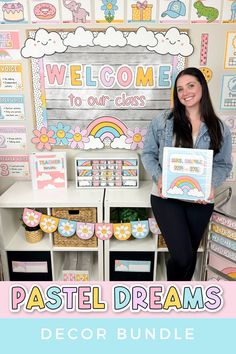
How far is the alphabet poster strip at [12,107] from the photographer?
224cm

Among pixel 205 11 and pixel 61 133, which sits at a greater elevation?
pixel 205 11

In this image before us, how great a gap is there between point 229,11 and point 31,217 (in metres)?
1.86

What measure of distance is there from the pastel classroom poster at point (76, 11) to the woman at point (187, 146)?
2.62 feet

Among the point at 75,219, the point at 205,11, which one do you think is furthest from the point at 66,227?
the point at 205,11

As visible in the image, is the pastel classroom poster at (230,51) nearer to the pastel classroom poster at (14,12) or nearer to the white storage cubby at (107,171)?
the white storage cubby at (107,171)

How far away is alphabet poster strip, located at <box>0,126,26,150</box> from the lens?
230 centimetres

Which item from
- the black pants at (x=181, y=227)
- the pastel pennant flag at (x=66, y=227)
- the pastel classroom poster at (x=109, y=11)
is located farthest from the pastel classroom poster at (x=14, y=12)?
the black pants at (x=181, y=227)

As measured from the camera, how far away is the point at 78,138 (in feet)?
7.54

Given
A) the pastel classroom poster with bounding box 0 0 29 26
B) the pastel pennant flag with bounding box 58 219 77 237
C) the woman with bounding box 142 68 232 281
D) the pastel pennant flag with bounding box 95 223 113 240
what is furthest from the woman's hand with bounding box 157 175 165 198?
the pastel classroom poster with bounding box 0 0 29 26

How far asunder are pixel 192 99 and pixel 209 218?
27.2 inches

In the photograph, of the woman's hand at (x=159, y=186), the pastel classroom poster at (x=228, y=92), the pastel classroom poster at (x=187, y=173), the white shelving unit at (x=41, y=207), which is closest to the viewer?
the pastel classroom poster at (x=187, y=173)

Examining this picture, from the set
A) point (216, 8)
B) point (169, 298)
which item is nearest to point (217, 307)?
point (169, 298)

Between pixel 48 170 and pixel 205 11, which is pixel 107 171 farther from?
pixel 205 11

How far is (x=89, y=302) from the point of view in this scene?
87 cm
